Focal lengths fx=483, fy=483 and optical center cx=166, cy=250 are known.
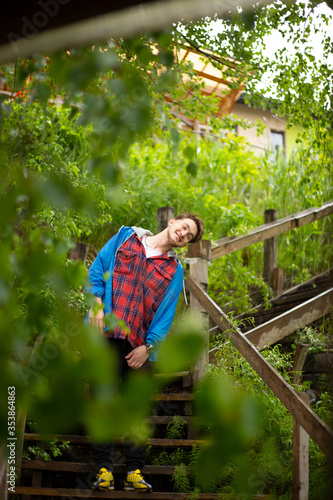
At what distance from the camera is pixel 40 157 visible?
3959 mm

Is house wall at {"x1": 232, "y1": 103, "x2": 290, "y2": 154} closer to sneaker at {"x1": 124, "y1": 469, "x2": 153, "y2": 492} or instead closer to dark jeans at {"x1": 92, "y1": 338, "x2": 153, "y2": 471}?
dark jeans at {"x1": 92, "y1": 338, "x2": 153, "y2": 471}

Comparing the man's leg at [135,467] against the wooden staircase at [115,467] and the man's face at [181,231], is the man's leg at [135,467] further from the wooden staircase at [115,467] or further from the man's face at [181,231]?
the man's face at [181,231]

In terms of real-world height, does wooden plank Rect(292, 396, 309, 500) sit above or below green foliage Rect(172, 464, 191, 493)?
above

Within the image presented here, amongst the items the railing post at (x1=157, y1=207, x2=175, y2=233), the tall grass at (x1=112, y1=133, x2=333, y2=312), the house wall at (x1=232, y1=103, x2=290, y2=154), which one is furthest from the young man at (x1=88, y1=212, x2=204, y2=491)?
the house wall at (x1=232, y1=103, x2=290, y2=154)

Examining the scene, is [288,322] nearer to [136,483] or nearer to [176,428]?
[176,428]

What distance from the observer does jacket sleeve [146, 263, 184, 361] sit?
281 cm

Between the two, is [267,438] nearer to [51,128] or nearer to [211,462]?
[211,462]

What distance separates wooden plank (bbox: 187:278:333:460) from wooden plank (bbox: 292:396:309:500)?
103 mm

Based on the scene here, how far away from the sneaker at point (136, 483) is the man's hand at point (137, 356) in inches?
29.4

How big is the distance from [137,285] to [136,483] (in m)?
1.24

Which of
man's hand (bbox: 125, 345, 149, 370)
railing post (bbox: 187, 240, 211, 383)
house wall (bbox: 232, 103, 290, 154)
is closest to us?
man's hand (bbox: 125, 345, 149, 370)

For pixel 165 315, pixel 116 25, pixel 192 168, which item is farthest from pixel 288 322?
pixel 116 25

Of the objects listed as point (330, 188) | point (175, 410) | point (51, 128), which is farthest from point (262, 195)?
point (175, 410)

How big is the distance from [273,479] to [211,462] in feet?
9.27
